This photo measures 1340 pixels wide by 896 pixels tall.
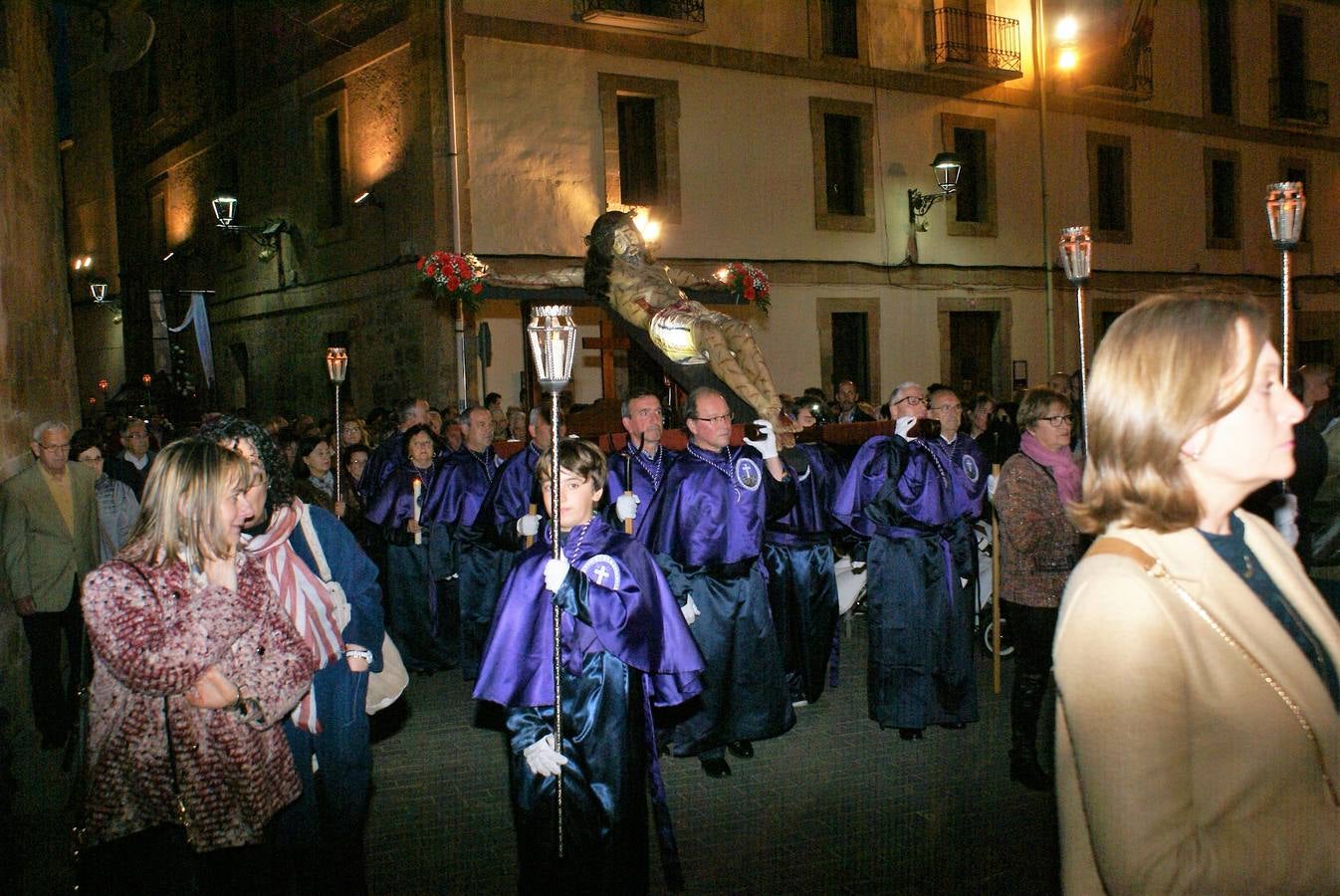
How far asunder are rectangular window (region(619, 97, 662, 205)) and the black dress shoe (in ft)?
46.5

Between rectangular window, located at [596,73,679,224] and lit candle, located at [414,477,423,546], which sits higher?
rectangular window, located at [596,73,679,224]

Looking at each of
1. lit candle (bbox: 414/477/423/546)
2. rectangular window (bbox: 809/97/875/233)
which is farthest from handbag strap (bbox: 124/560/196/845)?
rectangular window (bbox: 809/97/875/233)

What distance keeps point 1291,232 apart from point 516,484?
482 cm

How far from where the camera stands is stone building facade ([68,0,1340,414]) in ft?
59.5

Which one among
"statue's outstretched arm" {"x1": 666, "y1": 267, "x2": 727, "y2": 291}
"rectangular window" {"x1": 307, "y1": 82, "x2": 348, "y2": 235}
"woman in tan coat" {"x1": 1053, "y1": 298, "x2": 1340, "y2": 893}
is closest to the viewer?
"woman in tan coat" {"x1": 1053, "y1": 298, "x2": 1340, "y2": 893}

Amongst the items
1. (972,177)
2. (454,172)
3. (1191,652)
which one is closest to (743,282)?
(454,172)

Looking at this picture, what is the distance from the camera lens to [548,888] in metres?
4.16

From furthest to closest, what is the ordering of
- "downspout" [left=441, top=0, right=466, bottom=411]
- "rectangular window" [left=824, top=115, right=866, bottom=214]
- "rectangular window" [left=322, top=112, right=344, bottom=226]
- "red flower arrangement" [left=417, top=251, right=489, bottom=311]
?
"rectangular window" [left=824, top=115, right=866, bottom=214] → "rectangular window" [left=322, top=112, right=344, bottom=226] → "downspout" [left=441, top=0, right=466, bottom=411] → "red flower arrangement" [left=417, top=251, right=489, bottom=311]

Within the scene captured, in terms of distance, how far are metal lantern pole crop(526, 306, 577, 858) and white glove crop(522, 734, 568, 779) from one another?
0.09ft

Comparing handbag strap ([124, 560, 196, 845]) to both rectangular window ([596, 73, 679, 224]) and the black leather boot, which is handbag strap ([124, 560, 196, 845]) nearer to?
the black leather boot

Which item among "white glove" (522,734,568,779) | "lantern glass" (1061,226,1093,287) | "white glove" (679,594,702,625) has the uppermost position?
"lantern glass" (1061,226,1093,287)

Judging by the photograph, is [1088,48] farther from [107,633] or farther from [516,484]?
[107,633]

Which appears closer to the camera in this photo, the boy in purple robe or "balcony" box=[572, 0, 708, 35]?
the boy in purple robe

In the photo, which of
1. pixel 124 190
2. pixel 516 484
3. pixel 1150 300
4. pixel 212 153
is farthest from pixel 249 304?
pixel 1150 300
